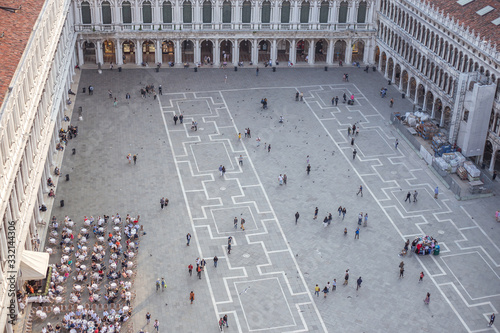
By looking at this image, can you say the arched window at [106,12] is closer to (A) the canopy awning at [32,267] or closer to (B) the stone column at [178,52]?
(B) the stone column at [178,52]

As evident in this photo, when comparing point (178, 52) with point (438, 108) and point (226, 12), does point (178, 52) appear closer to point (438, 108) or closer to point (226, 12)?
point (226, 12)

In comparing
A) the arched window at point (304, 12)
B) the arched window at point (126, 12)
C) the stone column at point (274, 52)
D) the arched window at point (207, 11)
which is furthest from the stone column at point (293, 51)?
the arched window at point (126, 12)

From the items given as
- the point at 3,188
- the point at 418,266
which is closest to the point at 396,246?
the point at 418,266

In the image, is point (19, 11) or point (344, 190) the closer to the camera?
point (19, 11)

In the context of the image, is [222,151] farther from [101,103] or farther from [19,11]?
[19,11]

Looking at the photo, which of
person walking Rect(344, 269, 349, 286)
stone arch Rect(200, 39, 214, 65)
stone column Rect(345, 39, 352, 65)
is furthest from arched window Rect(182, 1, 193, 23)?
person walking Rect(344, 269, 349, 286)

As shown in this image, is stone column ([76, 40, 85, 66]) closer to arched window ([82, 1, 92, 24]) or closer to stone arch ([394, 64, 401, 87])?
arched window ([82, 1, 92, 24])
